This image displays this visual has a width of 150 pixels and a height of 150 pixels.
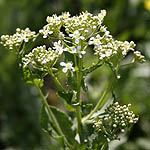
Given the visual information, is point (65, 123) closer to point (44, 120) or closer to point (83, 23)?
point (44, 120)

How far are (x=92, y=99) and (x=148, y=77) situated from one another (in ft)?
3.03

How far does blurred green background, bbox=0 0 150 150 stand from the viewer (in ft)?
13.7

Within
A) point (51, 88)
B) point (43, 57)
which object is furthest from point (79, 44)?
point (51, 88)

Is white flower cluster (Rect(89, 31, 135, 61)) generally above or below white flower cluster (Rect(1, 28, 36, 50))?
below

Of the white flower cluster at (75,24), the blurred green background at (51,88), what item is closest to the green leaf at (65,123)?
the white flower cluster at (75,24)

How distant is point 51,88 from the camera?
16.8ft

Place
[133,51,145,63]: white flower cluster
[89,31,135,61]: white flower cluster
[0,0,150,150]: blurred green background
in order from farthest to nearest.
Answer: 1. [0,0,150,150]: blurred green background
2. [133,51,145,63]: white flower cluster
3. [89,31,135,61]: white flower cluster

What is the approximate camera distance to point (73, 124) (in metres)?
2.65

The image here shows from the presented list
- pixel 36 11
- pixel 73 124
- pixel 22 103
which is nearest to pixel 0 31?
pixel 36 11

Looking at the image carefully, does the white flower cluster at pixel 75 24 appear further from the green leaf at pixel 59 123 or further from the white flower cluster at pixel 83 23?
the green leaf at pixel 59 123

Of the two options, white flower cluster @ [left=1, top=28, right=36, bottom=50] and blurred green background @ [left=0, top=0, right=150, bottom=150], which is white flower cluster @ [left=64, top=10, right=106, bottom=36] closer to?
white flower cluster @ [left=1, top=28, right=36, bottom=50]

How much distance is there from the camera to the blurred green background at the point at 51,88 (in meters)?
4.18

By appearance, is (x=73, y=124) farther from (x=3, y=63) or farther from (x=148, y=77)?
(x=3, y=63)

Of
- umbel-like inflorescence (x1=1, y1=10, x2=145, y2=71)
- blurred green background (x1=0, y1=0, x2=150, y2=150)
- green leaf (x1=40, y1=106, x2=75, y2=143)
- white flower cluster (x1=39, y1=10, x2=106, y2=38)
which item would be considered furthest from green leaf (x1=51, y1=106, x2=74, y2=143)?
blurred green background (x1=0, y1=0, x2=150, y2=150)
